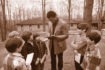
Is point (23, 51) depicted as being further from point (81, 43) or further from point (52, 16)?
point (52, 16)

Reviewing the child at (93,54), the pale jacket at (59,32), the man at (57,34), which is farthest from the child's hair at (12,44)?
the pale jacket at (59,32)

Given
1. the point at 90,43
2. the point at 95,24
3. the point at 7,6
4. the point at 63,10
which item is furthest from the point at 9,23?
the point at 90,43

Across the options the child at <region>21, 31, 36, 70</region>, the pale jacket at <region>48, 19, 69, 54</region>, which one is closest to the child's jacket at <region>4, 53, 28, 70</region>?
the child at <region>21, 31, 36, 70</region>

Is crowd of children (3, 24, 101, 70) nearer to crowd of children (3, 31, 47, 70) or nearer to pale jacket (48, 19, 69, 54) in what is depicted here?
crowd of children (3, 31, 47, 70)

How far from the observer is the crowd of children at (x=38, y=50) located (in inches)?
124

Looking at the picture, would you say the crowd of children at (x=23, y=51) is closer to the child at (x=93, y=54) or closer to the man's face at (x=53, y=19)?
the man's face at (x=53, y=19)

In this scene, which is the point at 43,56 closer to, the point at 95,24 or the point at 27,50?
the point at 27,50

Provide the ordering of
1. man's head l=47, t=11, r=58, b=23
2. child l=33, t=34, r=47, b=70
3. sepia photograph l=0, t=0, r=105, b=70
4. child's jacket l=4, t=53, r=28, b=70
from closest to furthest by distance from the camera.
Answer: child's jacket l=4, t=53, r=28, b=70
sepia photograph l=0, t=0, r=105, b=70
child l=33, t=34, r=47, b=70
man's head l=47, t=11, r=58, b=23

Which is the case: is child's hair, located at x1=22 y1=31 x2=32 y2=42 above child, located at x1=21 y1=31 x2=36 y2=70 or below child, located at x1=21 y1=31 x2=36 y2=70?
above

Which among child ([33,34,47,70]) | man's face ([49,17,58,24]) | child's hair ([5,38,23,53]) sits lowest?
child ([33,34,47,70])

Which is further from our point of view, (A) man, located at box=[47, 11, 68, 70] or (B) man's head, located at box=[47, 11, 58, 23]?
(A) man, located at box=[47, 11, 68, 70]

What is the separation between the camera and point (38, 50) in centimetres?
465

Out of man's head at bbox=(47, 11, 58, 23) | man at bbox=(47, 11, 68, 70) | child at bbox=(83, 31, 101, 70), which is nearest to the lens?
child at bbox=(83, 31, 101, 70)

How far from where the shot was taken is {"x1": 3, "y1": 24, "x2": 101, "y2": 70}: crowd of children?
10.3 ft
